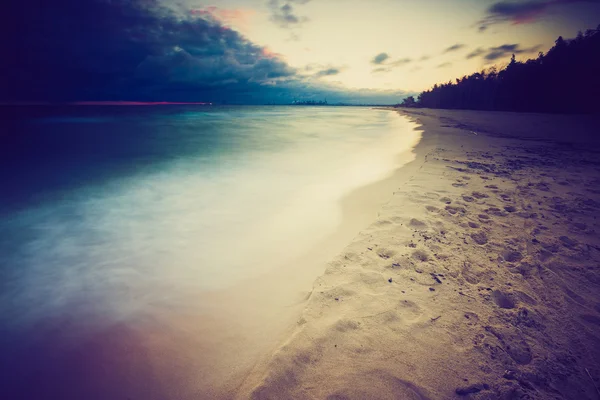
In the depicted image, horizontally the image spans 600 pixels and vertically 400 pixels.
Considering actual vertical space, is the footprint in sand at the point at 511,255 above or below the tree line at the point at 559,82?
below

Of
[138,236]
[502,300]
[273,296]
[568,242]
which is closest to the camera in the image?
[502,300]

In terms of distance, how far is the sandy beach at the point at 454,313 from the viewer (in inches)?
80.0

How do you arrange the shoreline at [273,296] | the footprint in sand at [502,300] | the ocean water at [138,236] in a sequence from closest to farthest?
the shoreline at [273,296]
the footprint in sand at [502,300]
the ocean water at [138,236]

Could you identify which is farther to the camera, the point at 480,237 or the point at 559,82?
the point at 559,82

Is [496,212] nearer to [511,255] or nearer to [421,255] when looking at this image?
[511,255]

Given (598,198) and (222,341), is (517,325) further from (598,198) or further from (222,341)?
(598,198)

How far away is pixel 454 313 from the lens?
2.66 meters

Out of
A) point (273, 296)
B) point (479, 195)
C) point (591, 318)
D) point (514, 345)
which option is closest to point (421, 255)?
point (514, 345)

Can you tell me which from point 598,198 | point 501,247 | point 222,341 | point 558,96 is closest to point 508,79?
point 558,96

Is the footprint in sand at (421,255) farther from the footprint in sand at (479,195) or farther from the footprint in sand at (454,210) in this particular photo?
the footprint in sand at (479,195)

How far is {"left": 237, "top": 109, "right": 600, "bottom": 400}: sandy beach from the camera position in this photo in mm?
2033

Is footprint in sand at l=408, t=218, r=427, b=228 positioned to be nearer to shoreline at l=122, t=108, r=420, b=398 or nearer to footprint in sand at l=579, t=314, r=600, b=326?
shoreline at l=122, t=108, r=420, b=398

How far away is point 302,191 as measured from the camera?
807 centimetres

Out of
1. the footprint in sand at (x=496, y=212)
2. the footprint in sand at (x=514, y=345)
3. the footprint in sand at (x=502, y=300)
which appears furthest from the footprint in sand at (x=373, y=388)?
the footprint in sand at (x=496, y=212)
